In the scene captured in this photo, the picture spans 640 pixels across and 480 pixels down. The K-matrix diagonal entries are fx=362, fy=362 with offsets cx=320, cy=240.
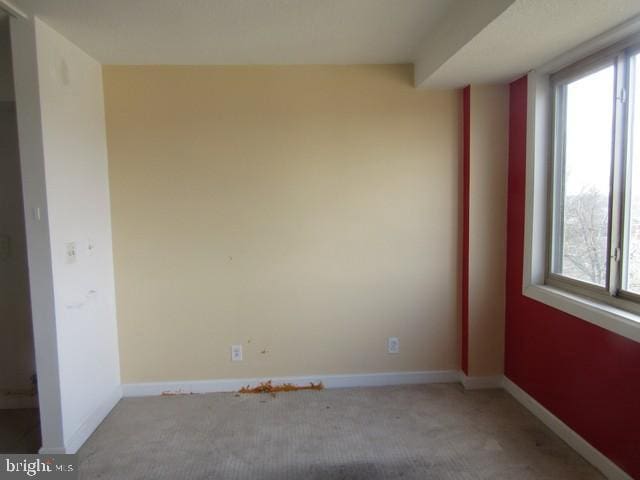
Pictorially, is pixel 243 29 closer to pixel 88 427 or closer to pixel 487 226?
pixel 487 226

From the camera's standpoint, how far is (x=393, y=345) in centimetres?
283

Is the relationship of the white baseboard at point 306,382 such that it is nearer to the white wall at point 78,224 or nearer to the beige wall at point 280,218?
the beige wall at point 280,218

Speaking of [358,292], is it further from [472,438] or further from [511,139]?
[511,139]

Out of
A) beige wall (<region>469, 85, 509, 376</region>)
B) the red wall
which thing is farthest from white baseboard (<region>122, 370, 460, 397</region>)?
the red wall

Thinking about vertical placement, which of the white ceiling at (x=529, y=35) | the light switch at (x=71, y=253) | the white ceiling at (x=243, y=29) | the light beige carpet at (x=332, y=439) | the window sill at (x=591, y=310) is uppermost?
the white ceiling at (x=243, y=29)

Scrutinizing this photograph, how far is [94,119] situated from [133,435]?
81.7 inches

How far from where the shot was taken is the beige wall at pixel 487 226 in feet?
8.60

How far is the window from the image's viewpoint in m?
1.82

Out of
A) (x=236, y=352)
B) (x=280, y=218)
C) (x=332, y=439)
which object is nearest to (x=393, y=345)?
(x=332, y=439)

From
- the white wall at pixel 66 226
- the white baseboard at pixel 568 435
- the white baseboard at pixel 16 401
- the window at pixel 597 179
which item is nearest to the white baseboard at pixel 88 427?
the white wall at pixel 66 226

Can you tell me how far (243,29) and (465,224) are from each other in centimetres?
201

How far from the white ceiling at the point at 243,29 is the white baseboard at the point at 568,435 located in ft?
8.13

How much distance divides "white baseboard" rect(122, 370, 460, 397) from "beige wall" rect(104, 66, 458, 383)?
0.05 metres

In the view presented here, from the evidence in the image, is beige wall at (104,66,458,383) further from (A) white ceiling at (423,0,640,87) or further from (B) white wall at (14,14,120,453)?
(A) white ceiling at (423,0,640,87)
